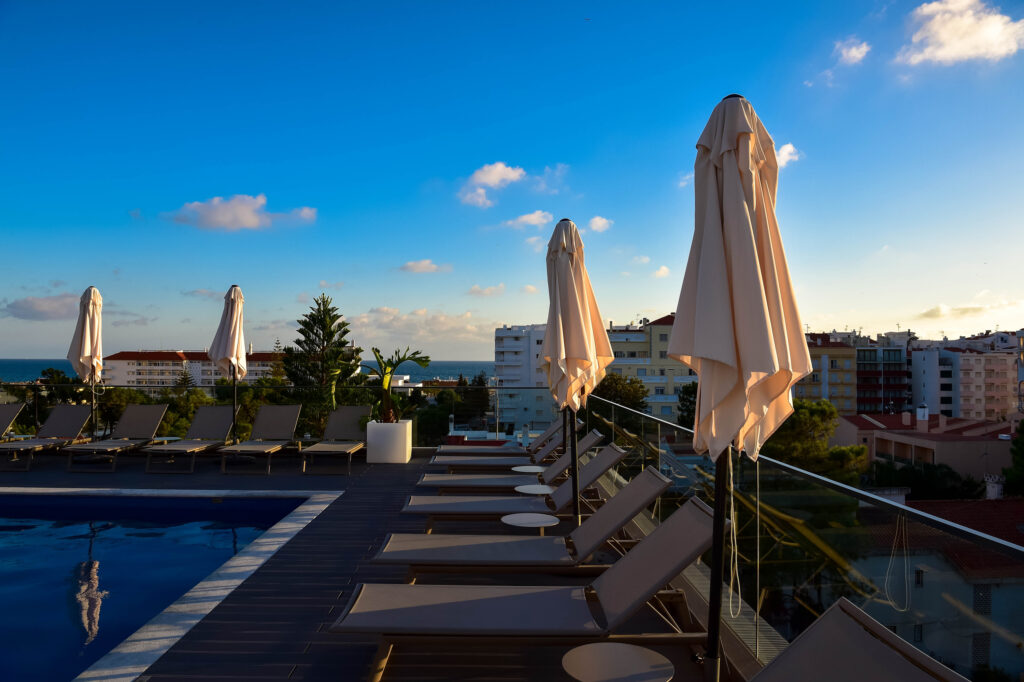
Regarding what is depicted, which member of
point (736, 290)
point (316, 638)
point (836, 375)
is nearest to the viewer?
point (736, 290)

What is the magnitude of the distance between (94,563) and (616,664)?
476cm

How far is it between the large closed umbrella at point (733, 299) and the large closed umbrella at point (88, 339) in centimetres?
1007

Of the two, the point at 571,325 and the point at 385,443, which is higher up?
Result: the point at 571,325

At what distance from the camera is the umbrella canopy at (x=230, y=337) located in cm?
905

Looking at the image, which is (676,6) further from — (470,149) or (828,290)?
(828,290)

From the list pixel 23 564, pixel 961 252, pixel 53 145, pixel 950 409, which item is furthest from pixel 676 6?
pixel 950 409

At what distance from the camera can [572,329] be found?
4.83m

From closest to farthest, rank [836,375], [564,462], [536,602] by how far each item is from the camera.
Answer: [536,602], [564,462], [836,375]

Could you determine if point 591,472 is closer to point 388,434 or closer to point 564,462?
point 564,462

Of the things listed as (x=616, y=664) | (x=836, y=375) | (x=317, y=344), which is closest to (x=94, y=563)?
(x=616, y=664)

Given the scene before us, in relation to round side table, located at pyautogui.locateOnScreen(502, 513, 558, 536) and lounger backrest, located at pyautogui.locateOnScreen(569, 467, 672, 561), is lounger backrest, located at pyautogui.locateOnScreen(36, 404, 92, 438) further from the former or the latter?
lounger backrest, located at pyautogui.locateOnScreen(569, 467, 672, 561)

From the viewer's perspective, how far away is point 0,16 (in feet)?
34.6

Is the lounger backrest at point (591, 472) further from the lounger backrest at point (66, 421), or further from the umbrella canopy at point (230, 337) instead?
the lounger backrest at point (66, 421)

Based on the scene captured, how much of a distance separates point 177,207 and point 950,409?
372 feet
